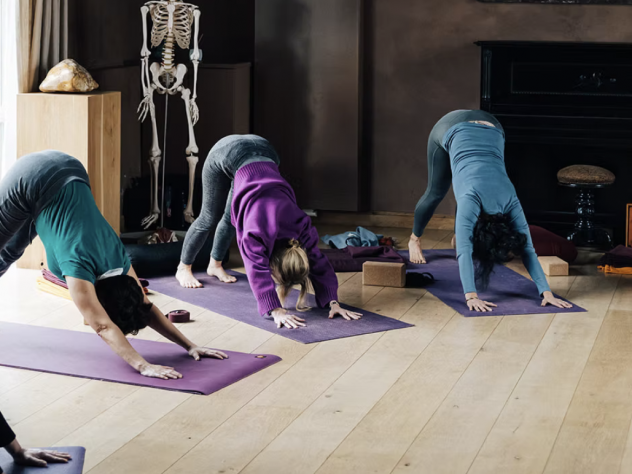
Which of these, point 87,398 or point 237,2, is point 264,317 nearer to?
point 87,398

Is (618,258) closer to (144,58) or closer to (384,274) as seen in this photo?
(384,274)

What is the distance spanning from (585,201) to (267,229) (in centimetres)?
267

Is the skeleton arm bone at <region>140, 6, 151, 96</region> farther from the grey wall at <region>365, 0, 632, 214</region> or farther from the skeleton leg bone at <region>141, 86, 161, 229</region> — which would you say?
the grey wall at <region>365, 0, 632, 214</region>

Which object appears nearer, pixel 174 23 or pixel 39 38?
pixel 39 38

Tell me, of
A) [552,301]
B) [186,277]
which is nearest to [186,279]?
[186,277]

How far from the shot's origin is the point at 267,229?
4.30m

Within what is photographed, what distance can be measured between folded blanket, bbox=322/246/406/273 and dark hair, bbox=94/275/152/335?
7.37 feet

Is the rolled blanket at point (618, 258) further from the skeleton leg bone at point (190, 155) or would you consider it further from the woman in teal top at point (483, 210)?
the skeleton leg bone at point (190, 155)

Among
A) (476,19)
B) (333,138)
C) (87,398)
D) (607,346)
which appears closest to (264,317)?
(87,398)

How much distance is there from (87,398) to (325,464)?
3.30ft

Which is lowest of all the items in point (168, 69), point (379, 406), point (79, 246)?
point (379, 406)

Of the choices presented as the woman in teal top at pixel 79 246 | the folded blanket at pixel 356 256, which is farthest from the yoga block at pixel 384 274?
the woman in teal top at pixel 79 246

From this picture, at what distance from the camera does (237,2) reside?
279 inches

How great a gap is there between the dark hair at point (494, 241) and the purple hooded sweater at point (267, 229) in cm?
70
